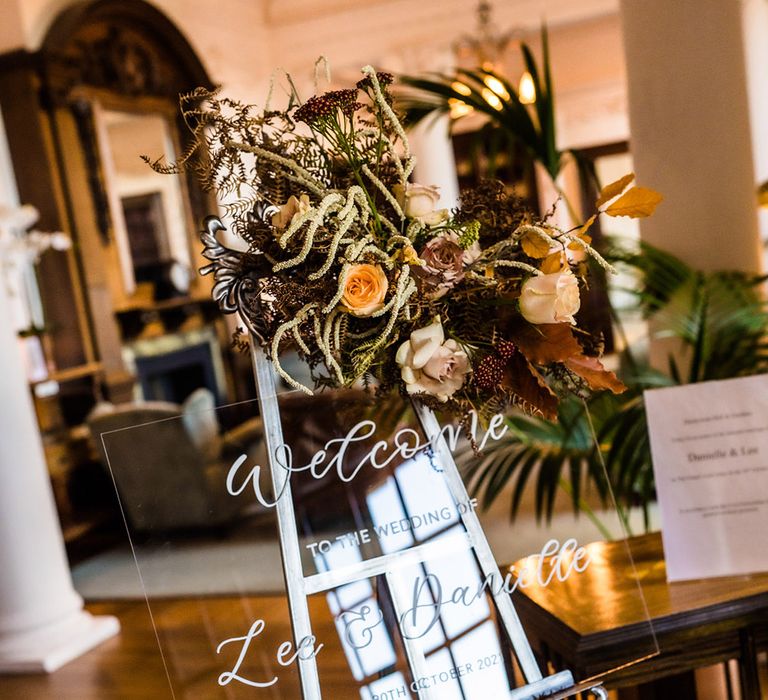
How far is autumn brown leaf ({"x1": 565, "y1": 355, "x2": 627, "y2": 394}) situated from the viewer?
1.20m

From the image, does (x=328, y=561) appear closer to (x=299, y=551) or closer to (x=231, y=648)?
(x=299, y=551)

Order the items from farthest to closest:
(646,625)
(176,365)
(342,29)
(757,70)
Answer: (342,29) < (176,365) < (757,70) < (646,625)

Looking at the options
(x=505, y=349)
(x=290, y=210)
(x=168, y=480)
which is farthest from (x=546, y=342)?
(x=168, y=480)

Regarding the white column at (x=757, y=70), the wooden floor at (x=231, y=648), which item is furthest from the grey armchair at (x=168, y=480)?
the white column at (x=757, y=70)

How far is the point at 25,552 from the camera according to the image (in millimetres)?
3639

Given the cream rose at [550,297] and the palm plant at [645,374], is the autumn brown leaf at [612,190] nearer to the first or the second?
the cream rose at [550,297]

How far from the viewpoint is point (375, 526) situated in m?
1.26

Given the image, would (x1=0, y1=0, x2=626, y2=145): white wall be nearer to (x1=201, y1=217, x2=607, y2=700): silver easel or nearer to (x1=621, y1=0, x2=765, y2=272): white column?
(x1=621, y1=0, x2=765, y2=272): white column

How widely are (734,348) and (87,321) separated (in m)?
4.35

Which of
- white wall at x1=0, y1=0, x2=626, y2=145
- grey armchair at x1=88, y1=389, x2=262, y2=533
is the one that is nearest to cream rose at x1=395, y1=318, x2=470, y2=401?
grey armchair at x1=88, y1=389, x2=262, y2=533

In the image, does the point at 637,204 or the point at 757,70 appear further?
the point at 757,70

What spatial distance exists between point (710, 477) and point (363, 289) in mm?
948

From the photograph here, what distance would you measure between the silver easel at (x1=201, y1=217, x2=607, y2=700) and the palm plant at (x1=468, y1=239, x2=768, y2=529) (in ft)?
2.00

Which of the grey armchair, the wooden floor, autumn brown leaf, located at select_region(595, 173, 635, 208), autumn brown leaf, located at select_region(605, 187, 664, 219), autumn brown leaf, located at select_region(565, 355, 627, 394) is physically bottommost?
the wooden floor
